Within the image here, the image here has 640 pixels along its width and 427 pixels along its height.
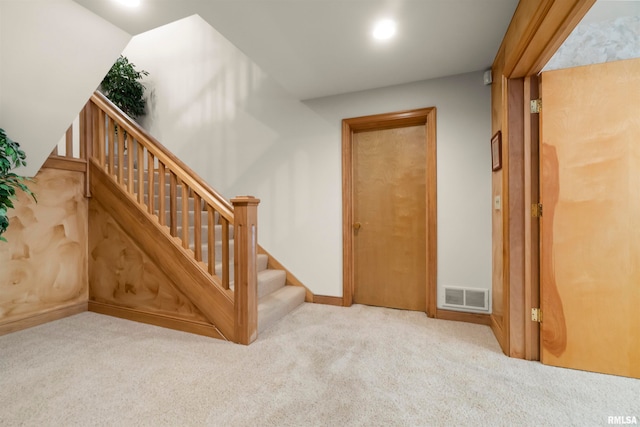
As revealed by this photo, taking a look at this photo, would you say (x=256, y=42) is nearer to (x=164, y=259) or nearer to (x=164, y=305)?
(x=164, y=259)

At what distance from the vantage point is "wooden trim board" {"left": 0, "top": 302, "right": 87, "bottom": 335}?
2.27 meters

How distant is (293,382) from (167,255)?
150 cm

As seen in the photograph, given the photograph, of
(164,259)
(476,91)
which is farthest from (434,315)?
(164,259)

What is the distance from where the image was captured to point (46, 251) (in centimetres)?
254

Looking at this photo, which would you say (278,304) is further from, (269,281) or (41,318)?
(41,318)

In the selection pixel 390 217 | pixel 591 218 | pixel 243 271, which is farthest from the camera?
pixel 390 217

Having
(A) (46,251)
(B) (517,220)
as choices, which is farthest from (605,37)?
(A) (46,251)

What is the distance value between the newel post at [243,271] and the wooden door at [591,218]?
199cm

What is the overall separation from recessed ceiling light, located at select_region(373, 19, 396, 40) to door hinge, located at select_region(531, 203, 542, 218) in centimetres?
Result: 153

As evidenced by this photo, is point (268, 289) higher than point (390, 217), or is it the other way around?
point (390, 217)

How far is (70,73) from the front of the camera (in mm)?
1880

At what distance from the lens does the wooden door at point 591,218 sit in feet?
5.30

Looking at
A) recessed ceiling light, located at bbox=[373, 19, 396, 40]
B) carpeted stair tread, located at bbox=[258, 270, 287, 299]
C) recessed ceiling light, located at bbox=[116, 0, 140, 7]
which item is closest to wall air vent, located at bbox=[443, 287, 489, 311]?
carpeted stair tread, located at bbox=[258, 270, 287, 299]

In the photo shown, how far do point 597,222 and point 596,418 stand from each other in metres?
1.06
